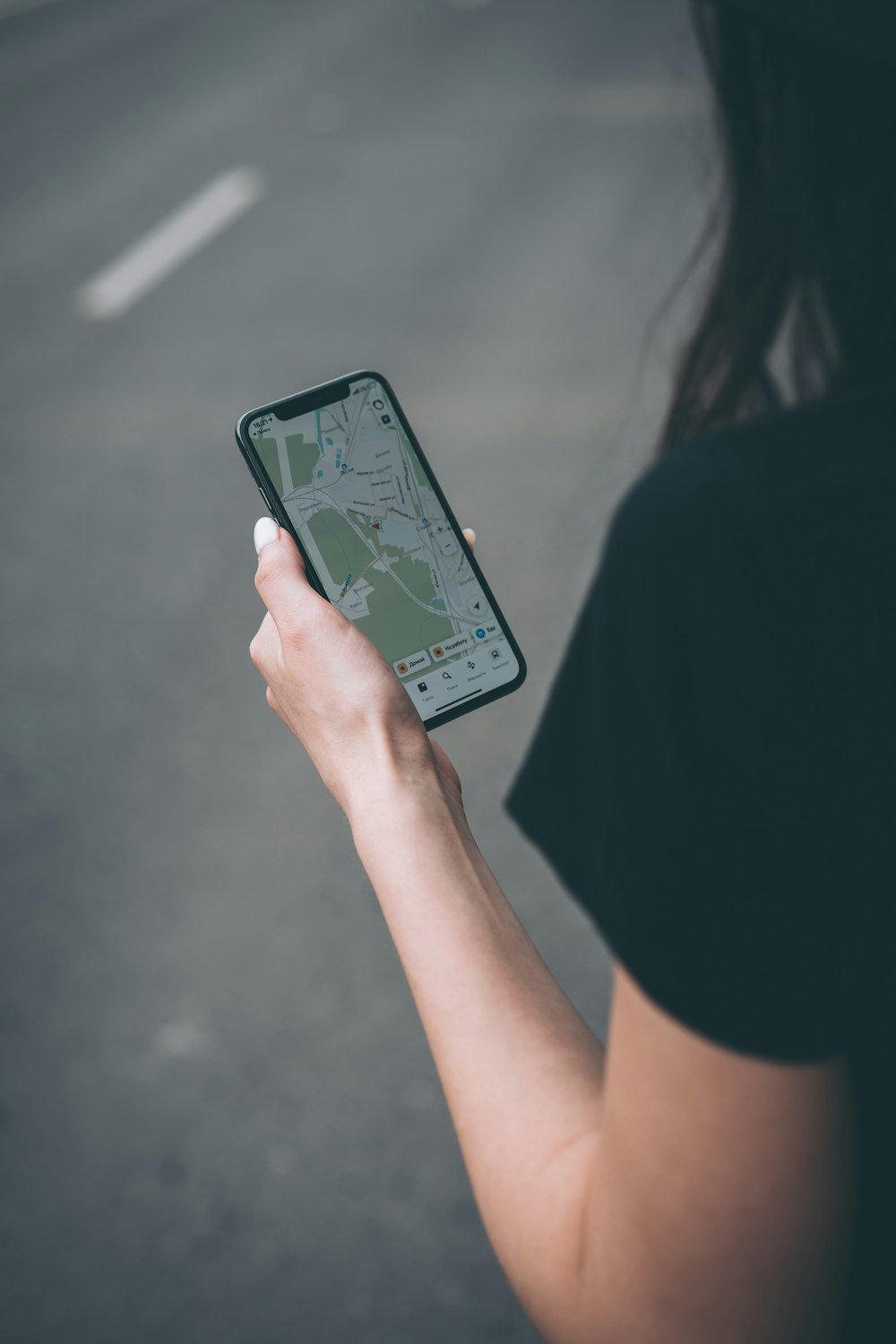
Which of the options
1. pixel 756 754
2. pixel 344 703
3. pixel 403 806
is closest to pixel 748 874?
pixel 756 754

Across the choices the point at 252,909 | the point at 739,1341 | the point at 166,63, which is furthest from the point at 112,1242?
the point at 166,63

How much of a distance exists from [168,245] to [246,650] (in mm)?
3936

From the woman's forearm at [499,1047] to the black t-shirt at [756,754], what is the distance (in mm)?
247

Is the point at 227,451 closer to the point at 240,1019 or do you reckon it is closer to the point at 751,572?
the point at 240,1019

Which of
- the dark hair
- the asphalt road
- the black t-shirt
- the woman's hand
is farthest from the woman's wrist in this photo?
the asphalt road

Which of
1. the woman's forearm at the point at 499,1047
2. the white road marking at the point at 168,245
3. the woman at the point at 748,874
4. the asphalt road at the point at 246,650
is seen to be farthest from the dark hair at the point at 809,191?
the white road marking at the point at 168,245

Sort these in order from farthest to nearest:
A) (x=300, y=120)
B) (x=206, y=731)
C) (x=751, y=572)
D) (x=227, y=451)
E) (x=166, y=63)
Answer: (x=166, y=63) → (x=300, y=120) → (x=227, y=451) → (x=206, y=731) → (x=751, y=572)

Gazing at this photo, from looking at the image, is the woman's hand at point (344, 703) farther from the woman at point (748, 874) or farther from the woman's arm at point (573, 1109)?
the woman at point (748, 874)

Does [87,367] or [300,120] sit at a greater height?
[300,120]

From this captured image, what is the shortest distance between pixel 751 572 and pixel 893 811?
0.17m

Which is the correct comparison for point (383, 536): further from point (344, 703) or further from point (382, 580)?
point (344, 703)

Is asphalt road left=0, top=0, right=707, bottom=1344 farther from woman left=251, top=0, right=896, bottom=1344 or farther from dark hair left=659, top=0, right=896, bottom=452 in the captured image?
woman left=251, top=0, right=896, bottom=1344

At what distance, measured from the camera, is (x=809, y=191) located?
90cm

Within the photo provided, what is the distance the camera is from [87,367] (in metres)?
5.25
